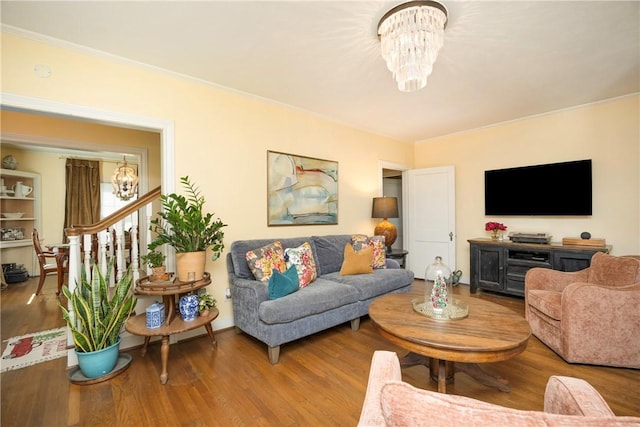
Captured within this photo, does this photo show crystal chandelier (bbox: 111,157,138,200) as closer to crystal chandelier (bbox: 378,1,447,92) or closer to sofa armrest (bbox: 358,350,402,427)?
crystal chandelier (bbox: 378,1,447,92)

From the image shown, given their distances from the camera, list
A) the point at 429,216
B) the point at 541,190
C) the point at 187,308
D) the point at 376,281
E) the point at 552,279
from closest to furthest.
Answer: the point at 187,308
the point at 552,279
the point at 376,281
the point at 541,190
the point at 429,216

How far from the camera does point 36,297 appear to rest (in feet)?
13.2

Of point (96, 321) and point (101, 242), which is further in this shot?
point (101, 242)

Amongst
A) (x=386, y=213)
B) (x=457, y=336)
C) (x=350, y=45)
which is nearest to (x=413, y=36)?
(x=350, y=45)

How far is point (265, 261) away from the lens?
2613 millimetres

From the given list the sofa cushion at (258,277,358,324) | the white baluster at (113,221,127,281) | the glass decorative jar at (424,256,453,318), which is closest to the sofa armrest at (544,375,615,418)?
the glass decorative jar at (424,256,453,318)

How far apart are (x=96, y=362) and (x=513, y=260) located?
455 centimetres

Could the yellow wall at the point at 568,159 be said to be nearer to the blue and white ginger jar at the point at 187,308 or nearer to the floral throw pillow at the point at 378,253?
the floral throw pillow at the point at 378,253

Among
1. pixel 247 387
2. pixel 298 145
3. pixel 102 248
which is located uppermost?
pixel 298 145

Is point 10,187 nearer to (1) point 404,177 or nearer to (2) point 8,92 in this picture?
(2) point 8,92

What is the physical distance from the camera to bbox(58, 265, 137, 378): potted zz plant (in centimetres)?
197

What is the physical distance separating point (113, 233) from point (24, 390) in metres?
1.27

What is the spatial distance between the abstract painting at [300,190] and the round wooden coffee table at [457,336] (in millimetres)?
1750

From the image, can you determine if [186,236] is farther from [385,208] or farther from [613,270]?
[613,270]
